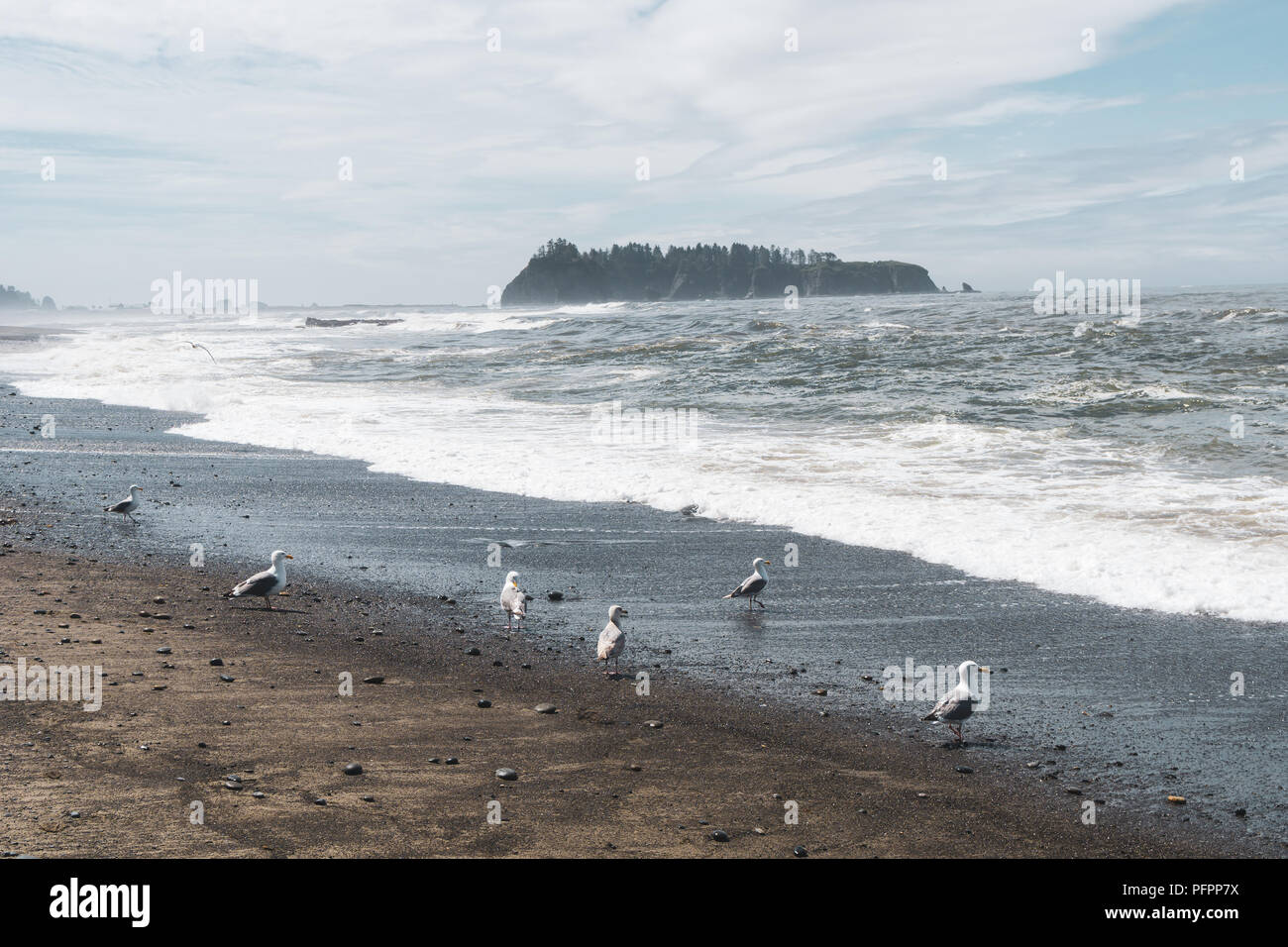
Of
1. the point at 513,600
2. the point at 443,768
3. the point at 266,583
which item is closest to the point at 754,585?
the point at 513,600

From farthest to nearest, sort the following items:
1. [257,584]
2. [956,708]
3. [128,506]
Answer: [128,506] → [257,584] → [956,708]

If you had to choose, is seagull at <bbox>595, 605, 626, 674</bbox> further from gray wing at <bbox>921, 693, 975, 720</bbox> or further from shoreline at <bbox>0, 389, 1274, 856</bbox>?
gray wing at <bbox>921, 693, 975, 720</bbox>

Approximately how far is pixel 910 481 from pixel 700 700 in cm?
771

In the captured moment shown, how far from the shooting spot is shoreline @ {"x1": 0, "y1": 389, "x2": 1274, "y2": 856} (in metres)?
4.82

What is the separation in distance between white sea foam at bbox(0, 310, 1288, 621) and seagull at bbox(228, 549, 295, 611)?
536 cm

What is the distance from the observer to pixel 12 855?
13.4ft

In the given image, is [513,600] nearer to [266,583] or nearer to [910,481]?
[266,583]

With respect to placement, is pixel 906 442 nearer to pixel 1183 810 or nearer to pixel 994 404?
pixel 994 404

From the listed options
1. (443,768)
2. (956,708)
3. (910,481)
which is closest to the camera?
(443,768)

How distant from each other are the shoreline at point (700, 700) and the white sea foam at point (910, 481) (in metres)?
0.94

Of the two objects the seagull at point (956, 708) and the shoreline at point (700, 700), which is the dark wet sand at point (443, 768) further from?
the seagull at point (956, 708)

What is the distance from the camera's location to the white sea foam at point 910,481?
9.19 meters

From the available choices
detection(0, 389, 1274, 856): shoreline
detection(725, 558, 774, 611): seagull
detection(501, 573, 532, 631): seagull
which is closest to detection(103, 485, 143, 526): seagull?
detection(0, 389, 1274, 856): shoreline

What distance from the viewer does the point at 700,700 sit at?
658 centimetres
